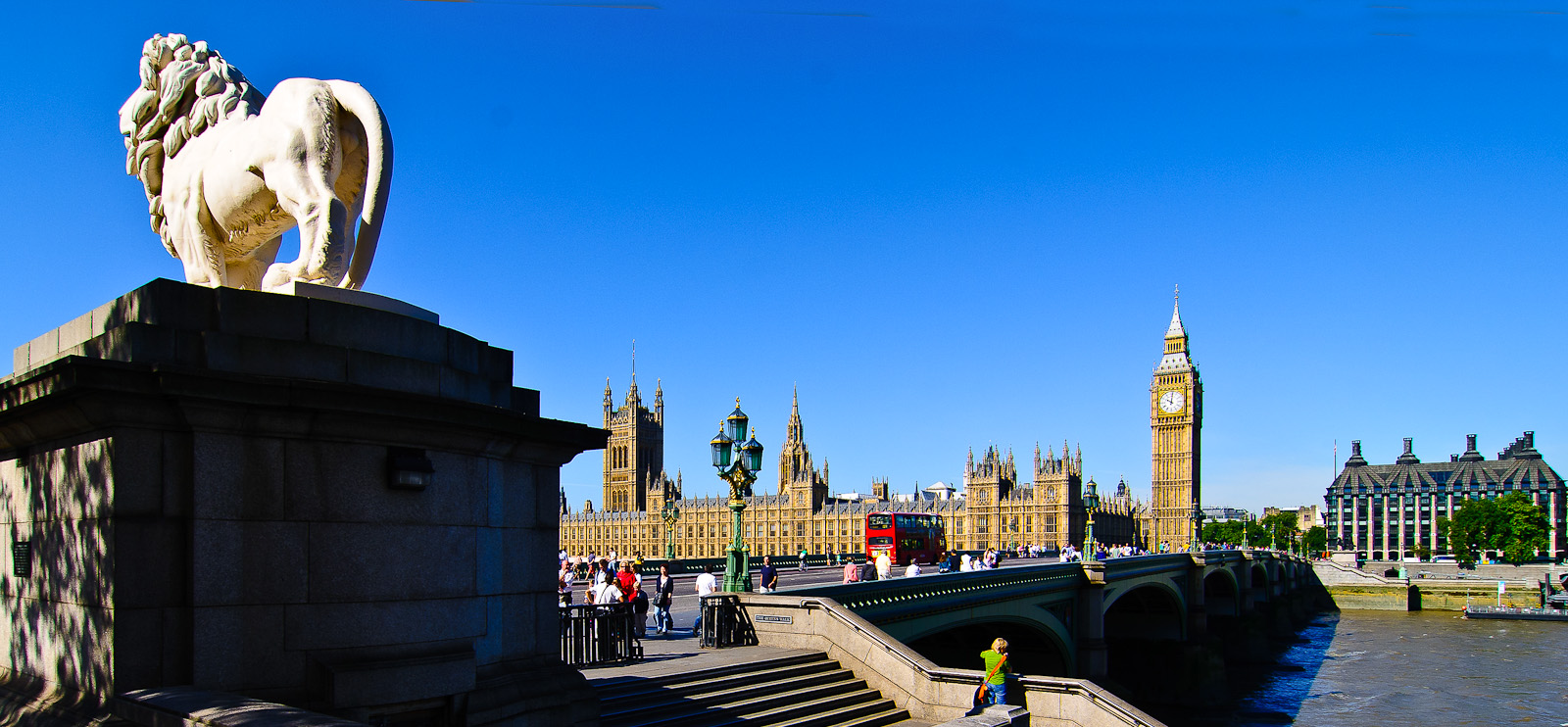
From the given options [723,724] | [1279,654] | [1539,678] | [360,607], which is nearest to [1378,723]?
[1539,678]

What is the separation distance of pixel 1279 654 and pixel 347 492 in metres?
68.7

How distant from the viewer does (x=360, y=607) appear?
8.23 m

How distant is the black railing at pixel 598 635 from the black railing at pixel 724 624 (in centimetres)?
193

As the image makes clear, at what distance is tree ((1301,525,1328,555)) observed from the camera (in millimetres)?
164425

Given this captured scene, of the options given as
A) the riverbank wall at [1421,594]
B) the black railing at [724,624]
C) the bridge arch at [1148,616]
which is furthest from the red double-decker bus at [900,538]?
the riverbank wall at [1421,594]

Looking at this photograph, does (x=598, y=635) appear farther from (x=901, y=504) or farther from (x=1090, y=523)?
(x=901, y=504)

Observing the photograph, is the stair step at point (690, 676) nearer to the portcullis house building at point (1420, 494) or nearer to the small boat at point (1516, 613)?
the small boat at point (1516, 613)

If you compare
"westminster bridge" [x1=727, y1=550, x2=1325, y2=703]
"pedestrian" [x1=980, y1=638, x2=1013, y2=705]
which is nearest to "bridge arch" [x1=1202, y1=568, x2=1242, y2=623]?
"westminster bridge" [x1=727, y1=550, x2=1325, y2=703]

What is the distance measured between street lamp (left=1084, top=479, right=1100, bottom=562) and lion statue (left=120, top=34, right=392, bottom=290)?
124 ft

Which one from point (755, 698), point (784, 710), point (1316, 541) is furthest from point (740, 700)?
point (1316, 541)

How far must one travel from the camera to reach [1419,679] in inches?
Result: 2028

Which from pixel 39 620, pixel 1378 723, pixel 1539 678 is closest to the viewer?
pixel 39 620

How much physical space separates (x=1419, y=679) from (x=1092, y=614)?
73.3 feet

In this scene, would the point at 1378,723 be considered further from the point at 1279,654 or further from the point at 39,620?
the point at 39,620
